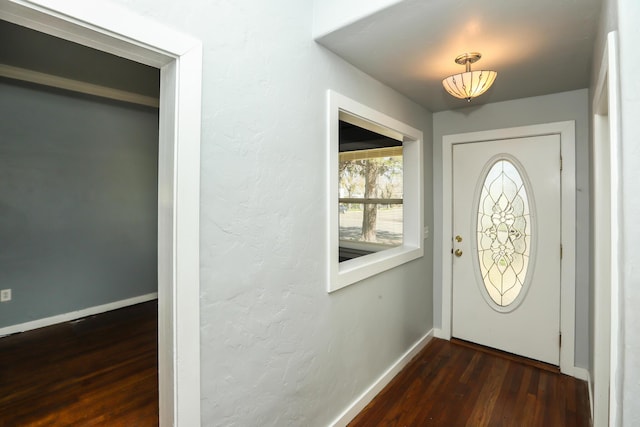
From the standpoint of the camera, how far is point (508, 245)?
2.85 meters

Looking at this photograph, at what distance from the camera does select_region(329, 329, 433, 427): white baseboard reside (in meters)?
1.99

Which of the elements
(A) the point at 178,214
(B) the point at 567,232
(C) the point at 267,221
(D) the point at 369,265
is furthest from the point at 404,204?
(A) the point at 178,214

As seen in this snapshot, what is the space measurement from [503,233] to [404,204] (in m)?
0.91

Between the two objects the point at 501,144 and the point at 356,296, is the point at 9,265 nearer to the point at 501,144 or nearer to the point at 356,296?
the point at 356,296

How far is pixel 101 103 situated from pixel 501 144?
4.20 meters

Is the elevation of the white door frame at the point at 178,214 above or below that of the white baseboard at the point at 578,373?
above

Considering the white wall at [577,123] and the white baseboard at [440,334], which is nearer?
the white wall at [577,123]

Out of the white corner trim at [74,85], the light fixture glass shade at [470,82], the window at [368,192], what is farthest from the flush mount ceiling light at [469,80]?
the white corner trim at [74,85]

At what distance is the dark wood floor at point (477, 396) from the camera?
2039mm

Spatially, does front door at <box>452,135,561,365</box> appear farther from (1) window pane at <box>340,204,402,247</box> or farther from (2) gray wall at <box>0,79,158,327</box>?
(2) gray wall at <box>0,79,158,327</box>

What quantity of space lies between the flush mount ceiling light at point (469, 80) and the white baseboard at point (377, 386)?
80.9 inches

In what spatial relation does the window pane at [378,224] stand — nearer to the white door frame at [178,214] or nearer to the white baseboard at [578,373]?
the white baseboard at [578,373]

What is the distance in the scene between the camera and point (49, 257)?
3.29 metres

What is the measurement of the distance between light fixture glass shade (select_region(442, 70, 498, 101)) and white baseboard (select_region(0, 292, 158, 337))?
4135 millimetres
